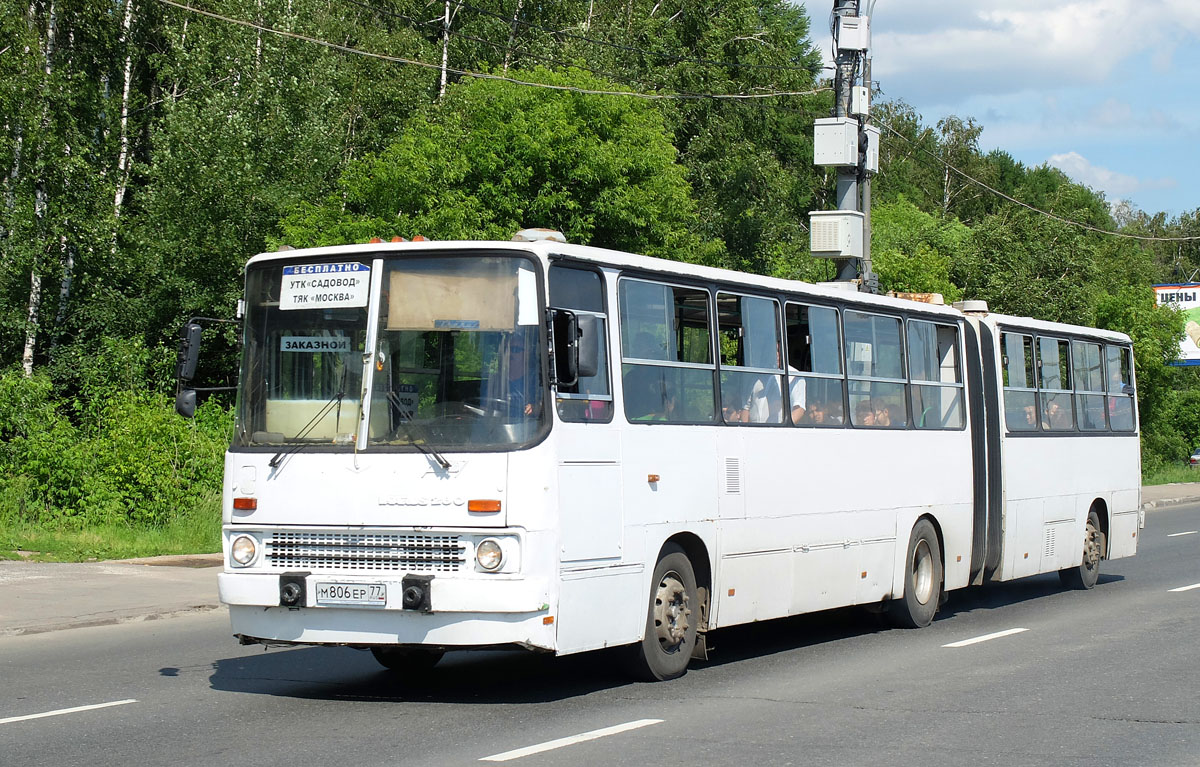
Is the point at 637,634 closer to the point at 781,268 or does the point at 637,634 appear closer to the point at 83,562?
the point at 83,562

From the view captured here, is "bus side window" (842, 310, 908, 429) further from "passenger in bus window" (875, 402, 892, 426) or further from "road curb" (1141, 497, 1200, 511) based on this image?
"road curb" (1141, 497, 1200, 511)

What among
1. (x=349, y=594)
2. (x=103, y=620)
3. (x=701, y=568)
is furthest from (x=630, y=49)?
(x=349, y=594)

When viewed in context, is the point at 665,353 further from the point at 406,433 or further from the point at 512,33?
the point at 512,33

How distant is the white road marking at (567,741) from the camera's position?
754cm

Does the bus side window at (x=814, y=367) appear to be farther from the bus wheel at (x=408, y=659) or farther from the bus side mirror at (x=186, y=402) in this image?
the bus side mirror at (x=186, y=402)

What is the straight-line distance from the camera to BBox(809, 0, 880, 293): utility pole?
71.3 feet

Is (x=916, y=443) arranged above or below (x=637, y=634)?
above

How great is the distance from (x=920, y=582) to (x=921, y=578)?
0.14 feet

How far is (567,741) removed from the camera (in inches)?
314

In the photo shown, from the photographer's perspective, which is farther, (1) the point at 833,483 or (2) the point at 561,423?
(1) the point at 833,483

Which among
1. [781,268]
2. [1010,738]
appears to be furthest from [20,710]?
[781,268]

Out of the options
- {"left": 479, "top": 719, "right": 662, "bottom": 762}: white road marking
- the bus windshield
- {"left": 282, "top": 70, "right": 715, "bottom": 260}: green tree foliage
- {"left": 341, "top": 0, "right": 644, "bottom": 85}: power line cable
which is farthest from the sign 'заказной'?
{"left": 341, "top": 0, "right": 644, "bottom": 85}: power line cable

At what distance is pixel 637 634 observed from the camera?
32.1ft

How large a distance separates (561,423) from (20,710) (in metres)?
3.87
